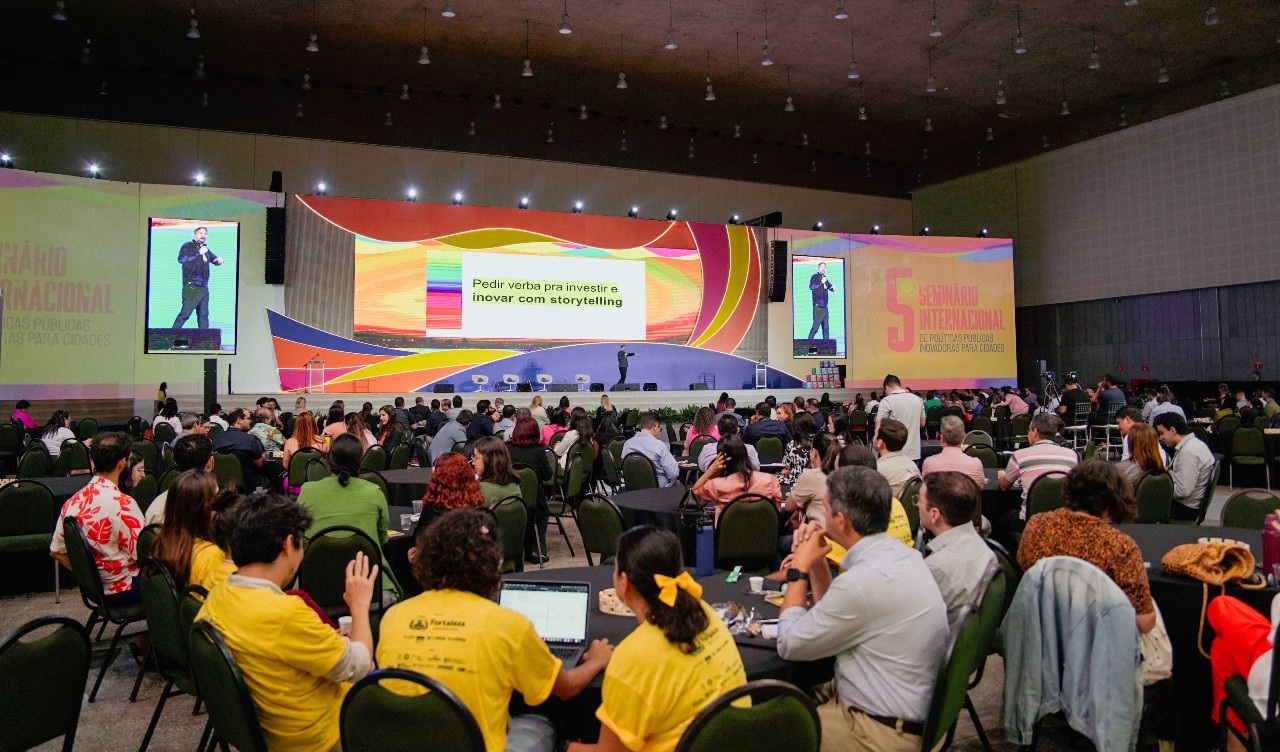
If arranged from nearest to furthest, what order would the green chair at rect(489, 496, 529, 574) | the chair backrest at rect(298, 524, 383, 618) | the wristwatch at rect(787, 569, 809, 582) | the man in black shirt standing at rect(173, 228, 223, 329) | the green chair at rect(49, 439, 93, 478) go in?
the wristwatch at rect(787, 569, 809, 582)
the chair backrest at rect(298, 524, 383, 618)
the green chair at rect(489, 496, 529, 574)
the green chair at rect(49, 439, 93, 478)
the man in black shirt standing at rect(173, 228, 223, 329)

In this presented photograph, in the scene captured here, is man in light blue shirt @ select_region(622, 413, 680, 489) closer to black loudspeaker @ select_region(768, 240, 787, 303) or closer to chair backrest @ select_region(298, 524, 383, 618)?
chair backrest @ select_region(298, 524, 383, 618)

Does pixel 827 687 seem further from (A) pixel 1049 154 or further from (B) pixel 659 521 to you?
(A) pixel 1049 154

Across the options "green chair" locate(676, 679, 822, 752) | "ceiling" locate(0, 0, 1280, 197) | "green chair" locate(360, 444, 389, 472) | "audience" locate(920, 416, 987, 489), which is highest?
"ceiling" locate(0, 0, 1280, 197)

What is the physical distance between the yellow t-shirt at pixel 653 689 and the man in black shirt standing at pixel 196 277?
14.9 m

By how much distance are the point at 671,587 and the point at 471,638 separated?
0.52 m

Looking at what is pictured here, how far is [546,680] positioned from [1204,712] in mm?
2555

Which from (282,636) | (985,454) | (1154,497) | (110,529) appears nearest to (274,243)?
(110,529)

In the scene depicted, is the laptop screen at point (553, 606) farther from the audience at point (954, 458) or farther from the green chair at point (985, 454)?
the green chair at point (985, 454)

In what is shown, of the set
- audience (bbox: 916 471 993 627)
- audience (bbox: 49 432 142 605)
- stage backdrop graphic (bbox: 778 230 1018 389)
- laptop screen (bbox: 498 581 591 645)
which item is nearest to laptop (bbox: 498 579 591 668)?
laptop screen (bbox: 498 581 591 645)

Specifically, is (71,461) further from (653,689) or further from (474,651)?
(653,689)

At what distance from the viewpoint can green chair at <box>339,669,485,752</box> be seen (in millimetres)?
1729

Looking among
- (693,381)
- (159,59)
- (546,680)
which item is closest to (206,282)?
(159,59)

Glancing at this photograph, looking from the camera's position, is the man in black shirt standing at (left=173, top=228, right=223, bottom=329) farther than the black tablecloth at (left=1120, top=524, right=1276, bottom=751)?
Yes

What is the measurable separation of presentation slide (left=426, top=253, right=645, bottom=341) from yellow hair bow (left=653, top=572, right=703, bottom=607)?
48.4 ft
